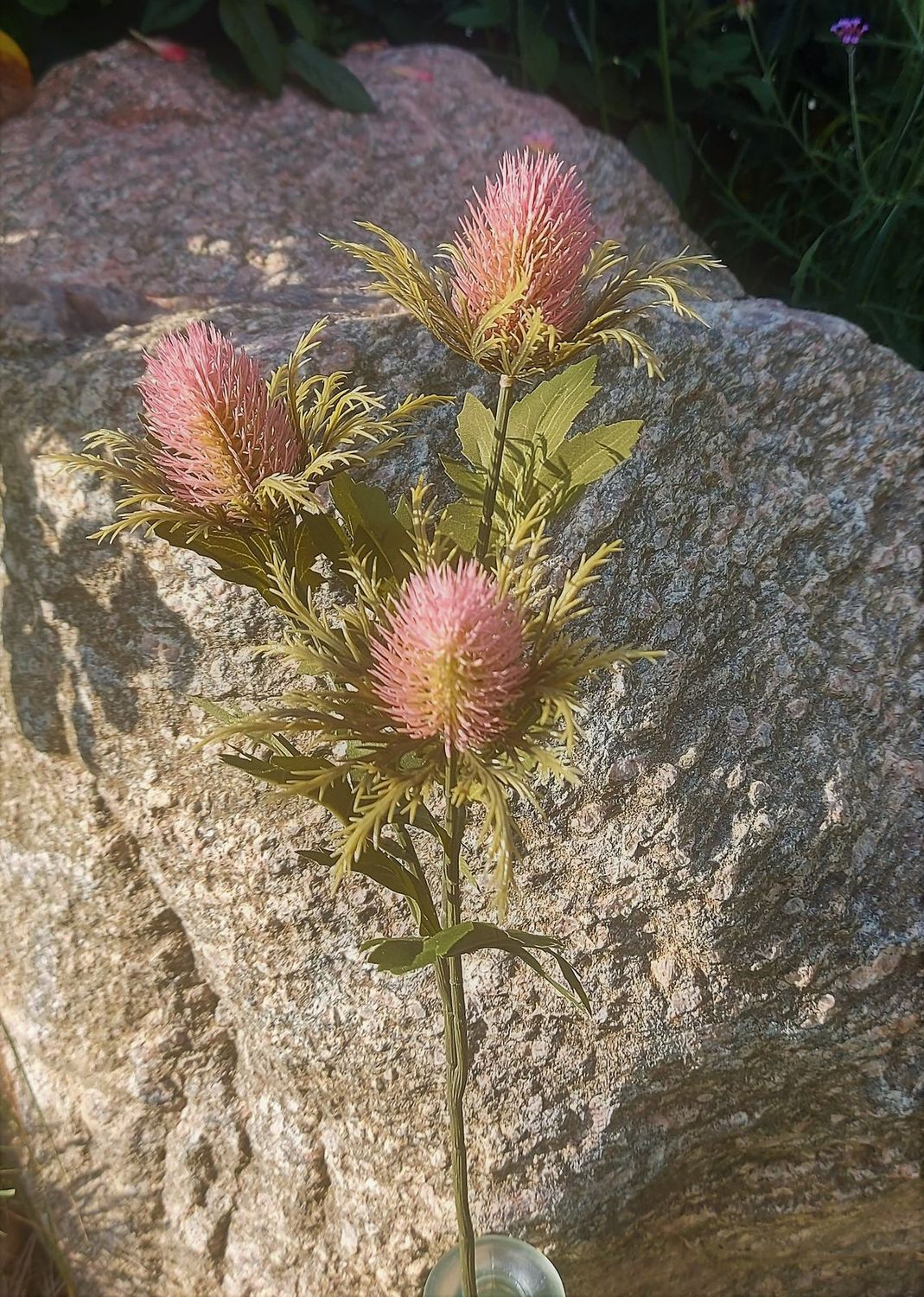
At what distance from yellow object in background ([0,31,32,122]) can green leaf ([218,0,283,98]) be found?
199 millimetres

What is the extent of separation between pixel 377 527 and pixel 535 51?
871 mm

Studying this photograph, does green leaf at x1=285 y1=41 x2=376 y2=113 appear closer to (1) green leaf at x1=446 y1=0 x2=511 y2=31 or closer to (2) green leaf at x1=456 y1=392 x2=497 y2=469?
(1) green leaf at x1=446 y1=0 x2=511 y2=31

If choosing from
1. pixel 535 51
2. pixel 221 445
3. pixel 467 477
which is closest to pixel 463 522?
pixel 467 477

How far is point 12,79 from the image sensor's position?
93 cm

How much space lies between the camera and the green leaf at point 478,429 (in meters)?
0.49

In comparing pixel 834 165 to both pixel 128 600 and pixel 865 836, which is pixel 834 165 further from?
pixel 128 600

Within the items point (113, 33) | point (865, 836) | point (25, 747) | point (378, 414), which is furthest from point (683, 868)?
point (113, 33)

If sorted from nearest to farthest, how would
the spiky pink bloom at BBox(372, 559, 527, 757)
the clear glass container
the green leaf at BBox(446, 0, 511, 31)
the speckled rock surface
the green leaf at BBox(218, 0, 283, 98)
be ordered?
the spiky pink bloom at BBox(372, 559, 527, 757)
the clear glass container
the speckled rock surface
the green leaf at BBox(218, 0, 283, 98)
the green leaf at BBox(446, 0, 511, 31)

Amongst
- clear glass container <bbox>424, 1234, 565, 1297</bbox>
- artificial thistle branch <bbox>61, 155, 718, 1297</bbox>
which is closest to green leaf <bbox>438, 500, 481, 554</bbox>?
artificial thistle branch <bbox>61, 155, 718, 1297</bbox>

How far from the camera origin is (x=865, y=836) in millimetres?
713

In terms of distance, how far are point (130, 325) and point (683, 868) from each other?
0.59 metres

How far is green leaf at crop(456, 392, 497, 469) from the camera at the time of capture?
1.60ft

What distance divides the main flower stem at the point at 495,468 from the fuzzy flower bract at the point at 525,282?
0.04 ft

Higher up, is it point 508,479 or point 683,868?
point 508,479
